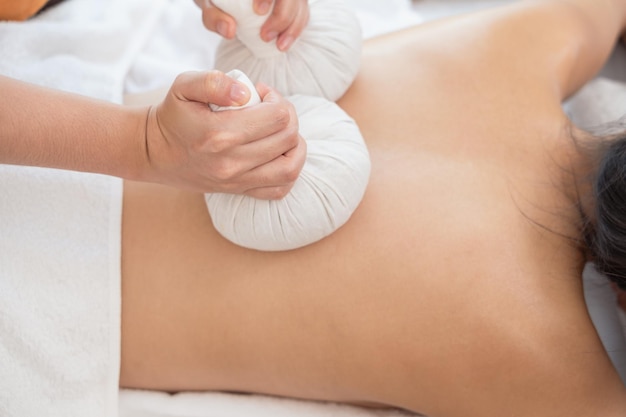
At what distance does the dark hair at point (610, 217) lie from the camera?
0.73m

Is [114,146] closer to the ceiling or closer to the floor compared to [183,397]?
closer to the ceiling

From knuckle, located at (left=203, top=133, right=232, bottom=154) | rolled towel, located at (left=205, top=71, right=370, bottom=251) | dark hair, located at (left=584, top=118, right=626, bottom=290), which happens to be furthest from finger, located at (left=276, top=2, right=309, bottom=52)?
dark hair, located at (left=584, top=118, right=626, bottom=290)

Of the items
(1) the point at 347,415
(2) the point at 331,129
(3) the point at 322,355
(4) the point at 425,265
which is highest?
(2) the point at 331,129

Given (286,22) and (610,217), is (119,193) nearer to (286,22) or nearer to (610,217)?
(286,22)

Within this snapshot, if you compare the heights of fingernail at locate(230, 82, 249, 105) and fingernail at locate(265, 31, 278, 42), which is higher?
fingernail at locate(230, 82, 249, 105)

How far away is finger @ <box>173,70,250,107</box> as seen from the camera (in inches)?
24.3

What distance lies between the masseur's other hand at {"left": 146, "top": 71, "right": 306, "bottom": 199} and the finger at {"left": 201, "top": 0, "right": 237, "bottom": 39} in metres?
0.12

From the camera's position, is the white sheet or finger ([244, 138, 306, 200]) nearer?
finger ([244, 138, 306, 200])

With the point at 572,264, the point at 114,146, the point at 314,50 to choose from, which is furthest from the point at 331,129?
the point at 572,264

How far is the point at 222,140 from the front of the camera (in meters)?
0.64

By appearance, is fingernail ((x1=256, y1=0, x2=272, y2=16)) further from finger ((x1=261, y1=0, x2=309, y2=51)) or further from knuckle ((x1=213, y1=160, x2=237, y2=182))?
knuckle ((x1=213, y1=160, x2=237, y2=182))

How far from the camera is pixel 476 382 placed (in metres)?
0.74

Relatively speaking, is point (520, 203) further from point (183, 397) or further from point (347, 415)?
point (183, 397)

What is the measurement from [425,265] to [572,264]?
21 cm
